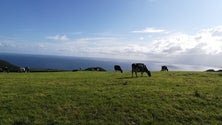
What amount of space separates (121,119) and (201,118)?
6246 mm

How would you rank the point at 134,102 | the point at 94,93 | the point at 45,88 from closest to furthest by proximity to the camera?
the point at 134,102 → the point at 94,93 → the point at 45,88

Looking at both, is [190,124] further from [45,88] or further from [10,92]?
[10,92]

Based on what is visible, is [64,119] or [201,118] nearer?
[64,119]

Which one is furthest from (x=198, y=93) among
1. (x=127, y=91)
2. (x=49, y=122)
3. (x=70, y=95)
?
(x=49, y=122)

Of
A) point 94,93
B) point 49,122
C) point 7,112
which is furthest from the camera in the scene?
point 94,93

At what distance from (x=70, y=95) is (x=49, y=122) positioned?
16.4 ft

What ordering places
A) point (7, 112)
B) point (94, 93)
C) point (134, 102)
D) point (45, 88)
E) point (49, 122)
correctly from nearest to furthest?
point (49, 122)
point (7, 112)
point (134, 102)
point (94, 93)
point (45, 88)

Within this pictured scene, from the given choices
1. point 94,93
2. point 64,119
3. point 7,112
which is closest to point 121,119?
point 64,119

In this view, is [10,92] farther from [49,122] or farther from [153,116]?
[153,116]

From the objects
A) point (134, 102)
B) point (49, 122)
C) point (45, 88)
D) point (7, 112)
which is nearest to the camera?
point (49, 122)

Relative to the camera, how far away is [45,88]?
24516 millimetres

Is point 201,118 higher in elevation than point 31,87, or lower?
lower

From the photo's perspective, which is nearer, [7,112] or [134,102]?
[7,112]

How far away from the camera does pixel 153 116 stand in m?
18.4
